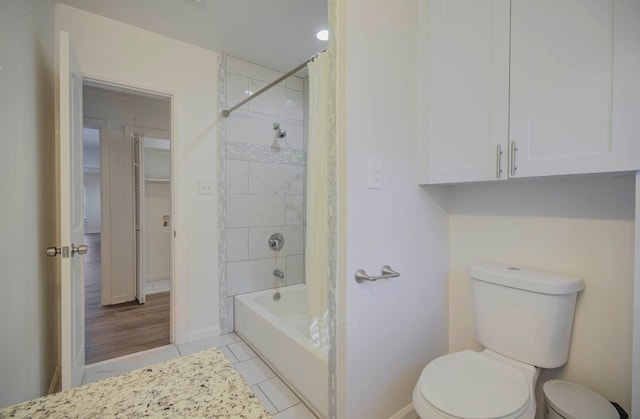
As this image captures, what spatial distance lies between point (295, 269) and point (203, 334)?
3.18 ft

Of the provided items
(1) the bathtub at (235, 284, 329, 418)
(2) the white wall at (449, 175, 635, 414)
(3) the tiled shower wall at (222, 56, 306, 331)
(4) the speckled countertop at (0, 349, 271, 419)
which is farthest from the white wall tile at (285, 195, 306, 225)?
(4) the speckled countertop at (0, 349, 271, 419)

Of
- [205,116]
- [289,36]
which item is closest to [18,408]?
[205,116]

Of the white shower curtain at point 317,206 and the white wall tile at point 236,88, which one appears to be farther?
the white wall tile at point 236,88

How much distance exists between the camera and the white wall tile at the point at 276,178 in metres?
2.61

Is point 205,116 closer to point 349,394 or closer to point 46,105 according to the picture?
point 46,105

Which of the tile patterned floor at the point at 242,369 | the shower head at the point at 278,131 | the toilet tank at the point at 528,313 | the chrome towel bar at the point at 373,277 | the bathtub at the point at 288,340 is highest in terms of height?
the shower head at the point at 278,131

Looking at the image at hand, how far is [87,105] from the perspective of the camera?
3.00m

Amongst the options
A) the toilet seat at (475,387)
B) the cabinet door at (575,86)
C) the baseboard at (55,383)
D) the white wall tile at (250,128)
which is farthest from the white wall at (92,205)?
the cabinet door at (575,86)

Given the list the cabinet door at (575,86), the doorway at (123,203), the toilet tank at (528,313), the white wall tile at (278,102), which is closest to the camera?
the cabinet door at (575,86)

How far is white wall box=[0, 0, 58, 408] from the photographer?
1077 mm

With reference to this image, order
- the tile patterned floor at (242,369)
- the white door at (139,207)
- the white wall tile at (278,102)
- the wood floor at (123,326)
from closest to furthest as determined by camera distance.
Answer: the tile patterned floor at (242,369), the wood floor at (123,326), the white wall tile at (278,102), the white door at (139,207)

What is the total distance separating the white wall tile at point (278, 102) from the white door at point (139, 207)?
5.41ft

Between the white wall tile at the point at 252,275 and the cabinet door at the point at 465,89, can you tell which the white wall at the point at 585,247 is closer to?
the cabinet door at the point at 465,89

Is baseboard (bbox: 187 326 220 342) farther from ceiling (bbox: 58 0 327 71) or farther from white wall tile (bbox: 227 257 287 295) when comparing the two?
ceiling (bbox: 58 0 327 71)
